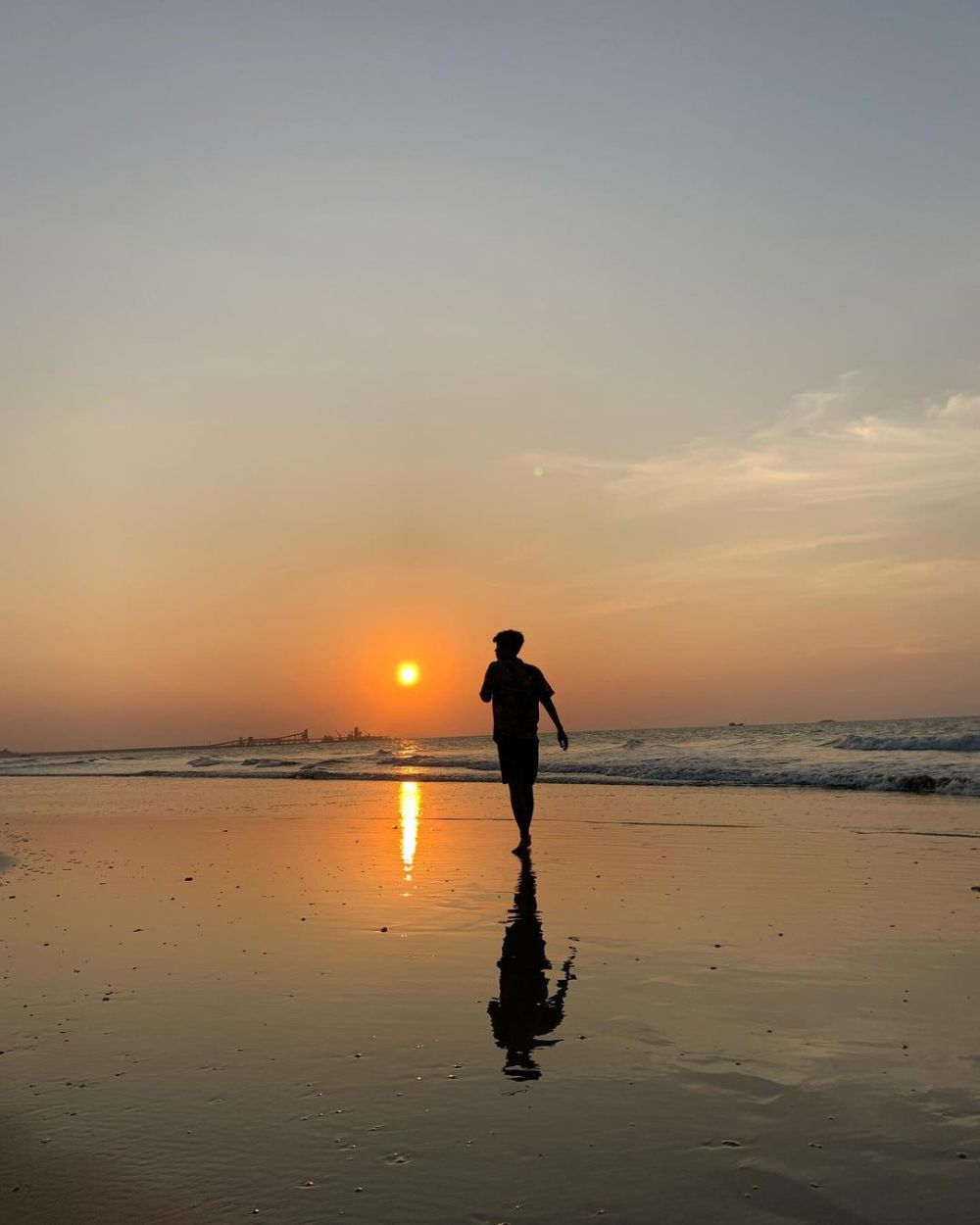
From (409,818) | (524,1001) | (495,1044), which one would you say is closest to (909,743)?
(409,818)

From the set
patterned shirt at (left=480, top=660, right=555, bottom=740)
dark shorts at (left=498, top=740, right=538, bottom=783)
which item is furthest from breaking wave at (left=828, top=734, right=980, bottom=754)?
dark shorts at (left=498, top=740, right=538, bottom=783)

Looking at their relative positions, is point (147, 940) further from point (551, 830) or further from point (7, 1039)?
point (551, 830)

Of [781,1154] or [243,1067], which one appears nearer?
[781,1154]

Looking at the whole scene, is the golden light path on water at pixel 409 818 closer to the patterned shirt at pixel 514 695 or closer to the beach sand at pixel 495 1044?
the beach sand at pixel 495 1044

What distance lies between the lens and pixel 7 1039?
459cm

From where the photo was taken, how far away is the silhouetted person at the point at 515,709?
485 inches

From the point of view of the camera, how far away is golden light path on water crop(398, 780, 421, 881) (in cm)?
1088

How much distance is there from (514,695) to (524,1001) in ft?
24.6

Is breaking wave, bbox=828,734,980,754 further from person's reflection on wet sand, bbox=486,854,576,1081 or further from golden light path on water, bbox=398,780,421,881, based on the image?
person's reflection on wet sand, bbox=486,854,576,1081

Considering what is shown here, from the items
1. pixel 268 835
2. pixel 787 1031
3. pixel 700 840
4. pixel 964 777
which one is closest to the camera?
pixel 787 1031

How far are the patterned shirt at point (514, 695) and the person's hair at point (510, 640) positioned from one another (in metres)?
0.15

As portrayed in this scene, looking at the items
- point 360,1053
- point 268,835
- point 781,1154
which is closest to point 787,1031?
point 781,1154

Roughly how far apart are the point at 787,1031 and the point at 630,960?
1.52 meters

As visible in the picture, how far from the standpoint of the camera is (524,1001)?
16.9ft
